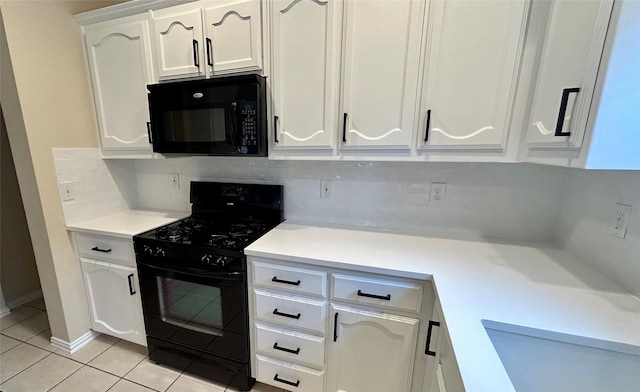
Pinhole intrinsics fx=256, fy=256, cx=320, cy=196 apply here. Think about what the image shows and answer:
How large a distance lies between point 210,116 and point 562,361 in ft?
5.79

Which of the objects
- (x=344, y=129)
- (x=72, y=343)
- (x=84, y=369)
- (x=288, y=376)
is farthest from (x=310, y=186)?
(x=72, y=343)

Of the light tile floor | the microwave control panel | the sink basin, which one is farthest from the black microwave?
the light tile floor

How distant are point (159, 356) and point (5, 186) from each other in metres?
1.98

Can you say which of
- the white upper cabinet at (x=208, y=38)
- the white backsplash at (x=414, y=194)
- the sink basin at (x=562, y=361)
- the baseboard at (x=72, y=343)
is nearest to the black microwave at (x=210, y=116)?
the white upper cabinet at (x=208, y=38)

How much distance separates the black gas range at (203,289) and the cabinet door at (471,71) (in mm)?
1074

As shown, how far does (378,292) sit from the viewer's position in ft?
3.82

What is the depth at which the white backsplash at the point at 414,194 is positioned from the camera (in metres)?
1.41

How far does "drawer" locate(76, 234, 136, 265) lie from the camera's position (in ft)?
5.26

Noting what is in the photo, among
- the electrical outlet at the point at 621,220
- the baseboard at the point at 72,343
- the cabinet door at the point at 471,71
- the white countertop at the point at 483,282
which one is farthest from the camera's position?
the baseboard at the point at 72,343

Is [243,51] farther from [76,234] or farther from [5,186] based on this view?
[5,186]

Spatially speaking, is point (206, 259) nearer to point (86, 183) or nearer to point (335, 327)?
point (335, 327)

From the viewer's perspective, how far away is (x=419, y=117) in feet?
4.01

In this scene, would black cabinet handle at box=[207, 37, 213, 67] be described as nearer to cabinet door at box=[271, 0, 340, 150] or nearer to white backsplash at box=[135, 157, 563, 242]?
cabinet door at box=[271, 0, 340, 150]

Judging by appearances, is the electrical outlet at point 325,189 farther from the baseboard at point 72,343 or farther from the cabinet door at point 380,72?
the baseboard at point 72,343
